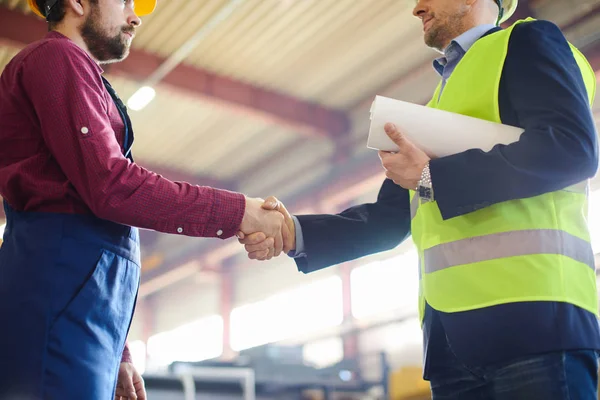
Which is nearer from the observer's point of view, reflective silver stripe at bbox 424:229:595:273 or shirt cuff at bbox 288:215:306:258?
reflective silver stripe at bbox 424:229:595:273

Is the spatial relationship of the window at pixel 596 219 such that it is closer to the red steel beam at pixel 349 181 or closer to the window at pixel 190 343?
the red steel beam at pixel 349 181

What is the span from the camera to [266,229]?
2166 mm

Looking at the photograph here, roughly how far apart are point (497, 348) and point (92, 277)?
94cm

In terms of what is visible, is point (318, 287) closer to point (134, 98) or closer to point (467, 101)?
point (134, 98)

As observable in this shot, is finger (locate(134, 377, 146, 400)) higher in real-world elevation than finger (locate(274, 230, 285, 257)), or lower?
lower

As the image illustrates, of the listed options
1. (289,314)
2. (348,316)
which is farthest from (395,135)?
(289,314)

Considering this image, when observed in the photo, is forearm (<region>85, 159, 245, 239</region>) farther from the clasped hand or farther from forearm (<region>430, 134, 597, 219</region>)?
forearm (<region>430, 134, 597, 219</region>)

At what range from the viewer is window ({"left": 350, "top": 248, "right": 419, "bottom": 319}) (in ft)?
36.6

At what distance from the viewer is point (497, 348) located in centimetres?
160

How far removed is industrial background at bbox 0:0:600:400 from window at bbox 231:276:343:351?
4cm

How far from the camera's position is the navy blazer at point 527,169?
157 centimetres

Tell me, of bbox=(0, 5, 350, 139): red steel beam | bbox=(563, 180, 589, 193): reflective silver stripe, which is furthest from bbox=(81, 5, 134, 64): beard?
bbox=(0, 5, 350, 139): red steel beam

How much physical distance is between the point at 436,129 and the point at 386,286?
10.1m

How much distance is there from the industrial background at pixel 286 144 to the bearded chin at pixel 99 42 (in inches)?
158
